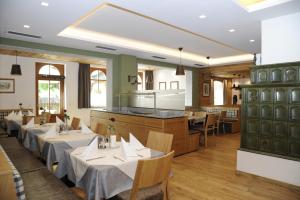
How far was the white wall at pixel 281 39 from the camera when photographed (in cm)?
315

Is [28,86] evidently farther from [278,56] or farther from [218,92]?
[218,92]

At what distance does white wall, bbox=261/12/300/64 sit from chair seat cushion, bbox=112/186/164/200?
2753 mm

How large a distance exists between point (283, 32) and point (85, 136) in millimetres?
3559

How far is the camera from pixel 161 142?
9.07 feet

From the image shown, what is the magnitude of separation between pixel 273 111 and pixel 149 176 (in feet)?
8.13

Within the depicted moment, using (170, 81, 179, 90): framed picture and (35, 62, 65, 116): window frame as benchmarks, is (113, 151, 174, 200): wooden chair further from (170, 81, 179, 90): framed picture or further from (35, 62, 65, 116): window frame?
(170, 81, 179, 90): framed picture

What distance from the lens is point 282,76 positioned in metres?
3.17

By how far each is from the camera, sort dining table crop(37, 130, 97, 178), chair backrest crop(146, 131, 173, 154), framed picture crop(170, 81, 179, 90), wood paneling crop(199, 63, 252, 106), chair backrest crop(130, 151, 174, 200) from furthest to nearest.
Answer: framed picture crop(170, 81, 179, 90) → wood paneling crop(199, 63, 252, 106) → dining table crop(37, 130, 97, 178) → chair backrest crop(146, 131, 173, 154) → chair backrest crop(130, 151, 174, 200)

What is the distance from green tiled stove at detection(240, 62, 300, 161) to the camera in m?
3.02

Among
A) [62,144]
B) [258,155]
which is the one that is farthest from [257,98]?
[62,144]

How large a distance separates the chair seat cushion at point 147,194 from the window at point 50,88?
23.7 feet
